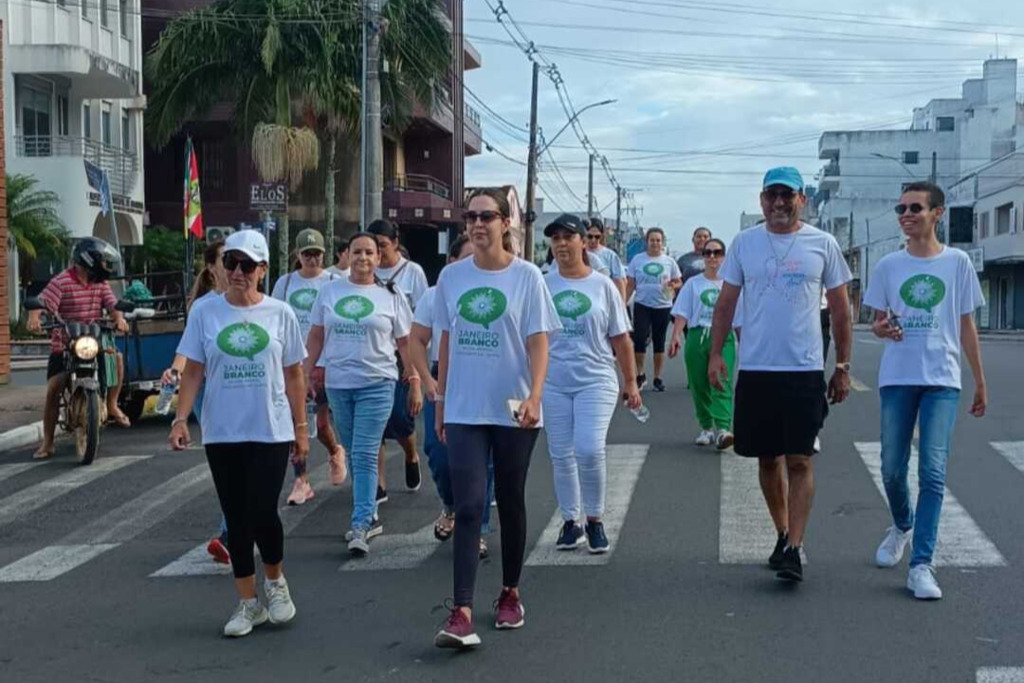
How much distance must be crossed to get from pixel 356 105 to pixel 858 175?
6602 cm

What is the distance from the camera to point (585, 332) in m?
7.43

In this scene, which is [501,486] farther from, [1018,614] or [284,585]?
[1018,614]

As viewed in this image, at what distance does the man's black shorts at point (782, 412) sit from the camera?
21.2ft

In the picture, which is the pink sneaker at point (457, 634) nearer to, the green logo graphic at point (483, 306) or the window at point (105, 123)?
the green logo graphic at point (483, 306)

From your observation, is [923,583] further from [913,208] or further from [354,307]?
[354,307]

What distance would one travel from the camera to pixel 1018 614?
237 inches

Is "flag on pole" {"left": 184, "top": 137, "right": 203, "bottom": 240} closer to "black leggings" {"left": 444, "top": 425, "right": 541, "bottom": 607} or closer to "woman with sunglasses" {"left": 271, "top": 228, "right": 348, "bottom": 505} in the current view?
"woman with sunglasses" {"left": 271, "top": 228, "right": 348, "bottom": 505}

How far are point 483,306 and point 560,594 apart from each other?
5.48 ft

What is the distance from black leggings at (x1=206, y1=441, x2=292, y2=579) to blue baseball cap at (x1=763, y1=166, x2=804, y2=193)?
270cm

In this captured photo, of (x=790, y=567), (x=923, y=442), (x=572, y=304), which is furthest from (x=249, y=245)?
(x=923, y=442)

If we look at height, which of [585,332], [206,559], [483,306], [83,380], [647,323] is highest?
[483,306]

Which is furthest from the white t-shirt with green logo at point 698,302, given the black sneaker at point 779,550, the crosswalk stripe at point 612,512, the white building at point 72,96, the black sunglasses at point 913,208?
the white building at point 72,96

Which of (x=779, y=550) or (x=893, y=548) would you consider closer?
(x=779, y=550)

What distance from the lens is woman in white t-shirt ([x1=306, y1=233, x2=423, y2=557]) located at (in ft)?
25.6
